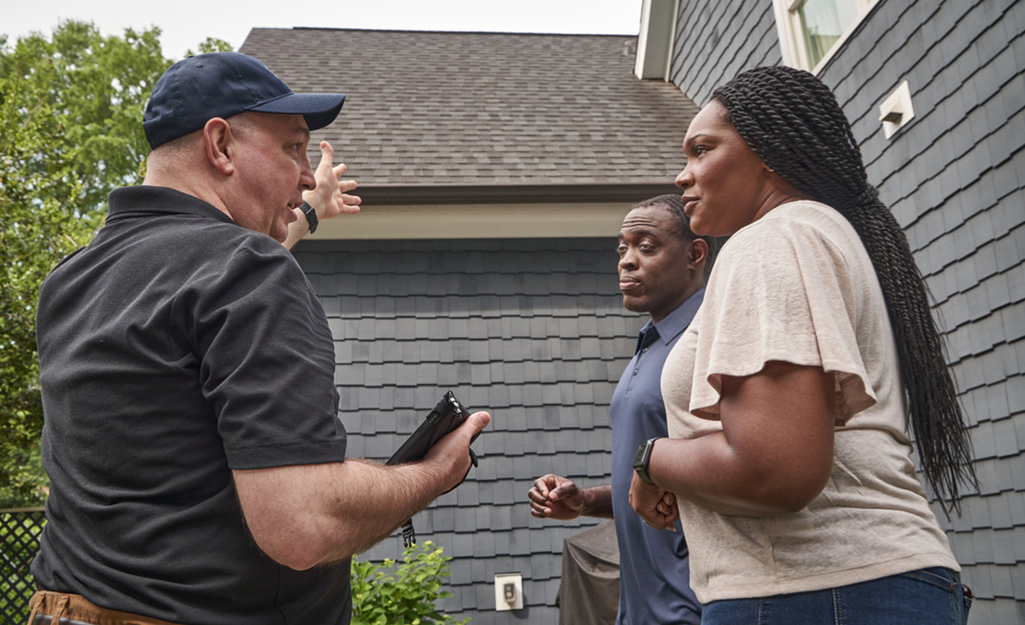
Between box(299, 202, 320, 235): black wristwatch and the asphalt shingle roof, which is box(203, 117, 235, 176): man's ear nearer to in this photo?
box(299, 202, 320, 235): black wristwatch

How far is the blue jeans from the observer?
45.4 inches

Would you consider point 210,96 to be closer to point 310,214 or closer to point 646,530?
→ point 310,214

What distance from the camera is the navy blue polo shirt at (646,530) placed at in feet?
6.93

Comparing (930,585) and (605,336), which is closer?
(930,585)

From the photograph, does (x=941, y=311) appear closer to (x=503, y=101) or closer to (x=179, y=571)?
(x=179, y=571)

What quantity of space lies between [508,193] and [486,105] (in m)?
2.17

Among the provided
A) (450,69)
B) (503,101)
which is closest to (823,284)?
(503,101)

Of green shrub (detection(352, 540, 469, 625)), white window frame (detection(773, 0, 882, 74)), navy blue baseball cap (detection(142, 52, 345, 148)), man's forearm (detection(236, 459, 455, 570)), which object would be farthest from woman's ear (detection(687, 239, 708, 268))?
white window frame (detection(773, 0, 882, 74))

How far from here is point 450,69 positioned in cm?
905

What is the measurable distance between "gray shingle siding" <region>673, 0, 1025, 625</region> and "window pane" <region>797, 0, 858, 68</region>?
1.66ft

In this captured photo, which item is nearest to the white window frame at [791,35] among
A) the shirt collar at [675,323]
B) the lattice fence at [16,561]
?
the shirt collar at [675,323]

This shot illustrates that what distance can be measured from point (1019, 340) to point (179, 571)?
4055 millimetres

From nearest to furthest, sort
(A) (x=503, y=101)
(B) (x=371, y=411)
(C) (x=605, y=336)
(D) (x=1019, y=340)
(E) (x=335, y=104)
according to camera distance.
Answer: (E) (x=335, y=104) → (D) (x=1019, y=340) → (B) (x=371, y=411) → (C) (x=605, y=336) → (A) (x=503, y=101)

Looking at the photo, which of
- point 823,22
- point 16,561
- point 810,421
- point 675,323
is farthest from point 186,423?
point 823,22
